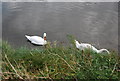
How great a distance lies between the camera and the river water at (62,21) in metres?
3.88

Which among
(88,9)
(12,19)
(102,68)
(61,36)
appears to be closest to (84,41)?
(61,36)

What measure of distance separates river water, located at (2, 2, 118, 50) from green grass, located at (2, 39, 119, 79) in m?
1.15

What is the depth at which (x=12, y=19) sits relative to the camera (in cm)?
432

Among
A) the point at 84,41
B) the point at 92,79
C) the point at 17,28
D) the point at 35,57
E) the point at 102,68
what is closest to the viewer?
the point at 92,79

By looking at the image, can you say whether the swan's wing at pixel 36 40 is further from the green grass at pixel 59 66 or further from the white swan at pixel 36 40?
the green grass at pixel 59 66

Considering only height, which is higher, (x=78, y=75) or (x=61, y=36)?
(x=78, y=75)

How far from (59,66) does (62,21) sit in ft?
7.42

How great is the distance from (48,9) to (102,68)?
9.14 feet

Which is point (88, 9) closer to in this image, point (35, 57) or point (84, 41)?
point (84, 41)

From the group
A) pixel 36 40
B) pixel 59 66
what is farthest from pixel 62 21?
pixel 59 66

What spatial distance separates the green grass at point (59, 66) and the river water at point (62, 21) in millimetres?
1147

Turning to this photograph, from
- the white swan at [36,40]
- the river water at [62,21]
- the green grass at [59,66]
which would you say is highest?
the green grass at [59,66]

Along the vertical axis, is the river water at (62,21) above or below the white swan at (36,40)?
above

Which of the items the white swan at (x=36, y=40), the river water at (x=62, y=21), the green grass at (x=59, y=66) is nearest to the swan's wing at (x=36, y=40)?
the white swan at (x=36, y=40)
